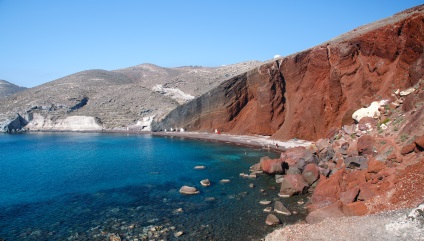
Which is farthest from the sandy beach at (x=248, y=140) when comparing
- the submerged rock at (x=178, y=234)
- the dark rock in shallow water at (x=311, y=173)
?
the submerged rock at (x=178, y=234)

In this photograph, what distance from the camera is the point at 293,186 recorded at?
24.7 metres

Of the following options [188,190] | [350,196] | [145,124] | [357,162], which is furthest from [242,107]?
[350,196]

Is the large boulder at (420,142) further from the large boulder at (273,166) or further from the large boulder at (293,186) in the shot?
the large boulder at (273,166)

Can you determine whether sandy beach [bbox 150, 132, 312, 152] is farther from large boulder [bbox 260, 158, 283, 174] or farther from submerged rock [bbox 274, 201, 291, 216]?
submerged rock [bbox 274, 201, 291, 216]

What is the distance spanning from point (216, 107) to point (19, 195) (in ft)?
142

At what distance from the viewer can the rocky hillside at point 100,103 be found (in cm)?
9538

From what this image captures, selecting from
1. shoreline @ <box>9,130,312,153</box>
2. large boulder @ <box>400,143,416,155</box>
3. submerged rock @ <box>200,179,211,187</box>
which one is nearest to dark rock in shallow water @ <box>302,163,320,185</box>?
large boulder @ <box>400,143,416,155</box>

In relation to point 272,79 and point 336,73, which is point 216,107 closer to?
point 272,79

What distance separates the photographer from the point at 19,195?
26719 mm

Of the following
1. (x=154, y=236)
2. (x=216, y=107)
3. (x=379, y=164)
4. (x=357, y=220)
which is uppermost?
(x=216, y=107)

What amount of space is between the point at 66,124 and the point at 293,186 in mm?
90816

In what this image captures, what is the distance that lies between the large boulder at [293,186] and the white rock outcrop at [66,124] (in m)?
79.2

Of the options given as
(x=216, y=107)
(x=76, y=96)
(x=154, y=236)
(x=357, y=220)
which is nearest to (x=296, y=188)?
(x=357, y=220)

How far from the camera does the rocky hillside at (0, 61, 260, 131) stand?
313 ft
